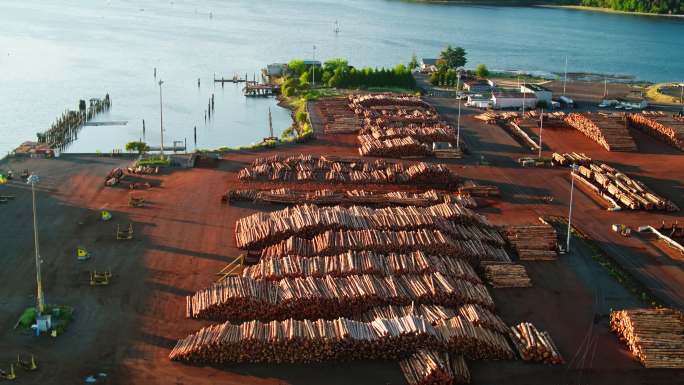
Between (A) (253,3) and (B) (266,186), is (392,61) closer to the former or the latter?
(B) (266,186)

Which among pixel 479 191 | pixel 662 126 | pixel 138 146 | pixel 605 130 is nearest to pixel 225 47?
pixel 138 146

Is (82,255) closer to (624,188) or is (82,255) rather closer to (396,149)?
(396,149)

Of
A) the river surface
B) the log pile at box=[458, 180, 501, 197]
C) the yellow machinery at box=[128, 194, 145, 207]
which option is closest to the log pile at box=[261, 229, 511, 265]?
the yellow machinery at box=[128, 194, 145, 207]

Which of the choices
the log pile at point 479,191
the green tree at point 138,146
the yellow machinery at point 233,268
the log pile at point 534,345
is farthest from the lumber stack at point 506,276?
the green tree at point 138,146

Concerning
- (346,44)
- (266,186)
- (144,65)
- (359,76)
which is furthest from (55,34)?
(266,186)

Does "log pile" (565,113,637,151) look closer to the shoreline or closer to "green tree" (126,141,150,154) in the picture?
"green tree" (126,141,150,154)

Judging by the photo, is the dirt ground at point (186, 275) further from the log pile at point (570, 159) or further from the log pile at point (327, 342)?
the log pile at point (570, 159)
